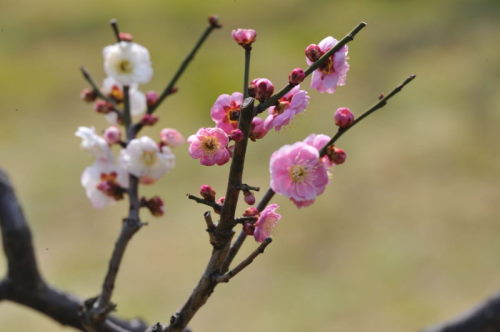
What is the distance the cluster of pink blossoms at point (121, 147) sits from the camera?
623 mm

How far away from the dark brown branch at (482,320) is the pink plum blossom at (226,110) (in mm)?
559

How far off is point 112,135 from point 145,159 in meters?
0.05

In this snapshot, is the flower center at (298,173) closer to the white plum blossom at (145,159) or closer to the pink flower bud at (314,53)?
the pink flower bud at (314,53)

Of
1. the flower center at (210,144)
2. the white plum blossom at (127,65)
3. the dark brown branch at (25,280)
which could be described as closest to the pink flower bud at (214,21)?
the white plum blossom at (127,65)

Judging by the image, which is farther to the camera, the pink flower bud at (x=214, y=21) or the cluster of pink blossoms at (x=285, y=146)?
the pink flower bud at (x=214, y=21)

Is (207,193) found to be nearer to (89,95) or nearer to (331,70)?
(331,70)

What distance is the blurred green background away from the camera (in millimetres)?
1972

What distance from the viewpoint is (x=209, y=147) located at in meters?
0.44

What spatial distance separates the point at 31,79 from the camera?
2.89 metres

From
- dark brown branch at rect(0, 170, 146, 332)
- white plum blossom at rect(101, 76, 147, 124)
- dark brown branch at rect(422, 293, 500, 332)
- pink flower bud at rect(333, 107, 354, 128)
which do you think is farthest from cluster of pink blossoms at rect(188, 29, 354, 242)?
dark brown branch at rect(422, 293, 500, 332)

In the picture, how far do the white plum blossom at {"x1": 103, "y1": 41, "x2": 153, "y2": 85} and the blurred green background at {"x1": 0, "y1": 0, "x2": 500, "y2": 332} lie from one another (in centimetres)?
133

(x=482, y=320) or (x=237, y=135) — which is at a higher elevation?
(x=237, y=135)

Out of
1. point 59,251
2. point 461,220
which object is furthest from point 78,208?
point 461,220

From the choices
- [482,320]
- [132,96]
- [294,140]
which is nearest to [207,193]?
[132,96]
